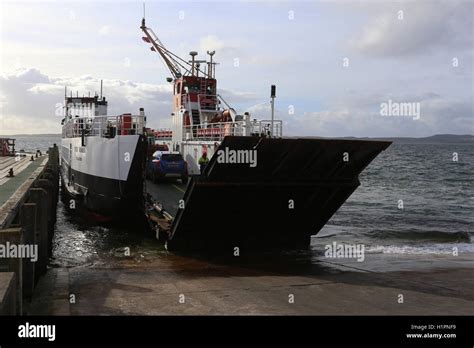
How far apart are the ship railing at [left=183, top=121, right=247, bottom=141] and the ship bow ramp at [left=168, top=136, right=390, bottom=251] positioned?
4.03 ft

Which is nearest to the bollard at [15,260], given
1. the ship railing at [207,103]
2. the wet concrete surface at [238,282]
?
the wet concrete surface at [238,282]

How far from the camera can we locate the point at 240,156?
1331cm

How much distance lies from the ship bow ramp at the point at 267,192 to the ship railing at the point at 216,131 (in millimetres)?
1228

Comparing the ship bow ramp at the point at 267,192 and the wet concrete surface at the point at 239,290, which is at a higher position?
the ship bow ramp at the point at 267,192

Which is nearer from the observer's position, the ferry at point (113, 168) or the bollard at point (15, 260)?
the bollard at point (15, 260)

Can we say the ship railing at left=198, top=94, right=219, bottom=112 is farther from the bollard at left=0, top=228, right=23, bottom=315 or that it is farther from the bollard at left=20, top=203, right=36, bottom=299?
the bollard at left=0, top=228, right=23, bottom=315

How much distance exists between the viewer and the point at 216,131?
798 inches

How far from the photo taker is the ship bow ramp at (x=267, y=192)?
44.3ft

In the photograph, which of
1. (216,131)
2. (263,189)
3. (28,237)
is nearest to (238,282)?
(263,189)

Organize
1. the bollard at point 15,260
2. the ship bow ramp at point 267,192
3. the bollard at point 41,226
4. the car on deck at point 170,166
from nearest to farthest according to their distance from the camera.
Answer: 1. the bollard at point 15,260
2. the bollard at point 41,226
3. the ship bow ramp at point 267,192
4. the car on deck at point 170,166

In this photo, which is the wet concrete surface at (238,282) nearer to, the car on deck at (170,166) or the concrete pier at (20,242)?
the concrete pier at (20,242)

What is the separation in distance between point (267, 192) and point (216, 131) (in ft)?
20.8
